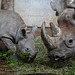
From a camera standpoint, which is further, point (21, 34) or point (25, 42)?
point (21, 34)

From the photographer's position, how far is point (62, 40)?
3484mm

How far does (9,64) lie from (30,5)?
12.5 feet

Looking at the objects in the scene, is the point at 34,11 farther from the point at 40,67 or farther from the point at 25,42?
the point at 40,67

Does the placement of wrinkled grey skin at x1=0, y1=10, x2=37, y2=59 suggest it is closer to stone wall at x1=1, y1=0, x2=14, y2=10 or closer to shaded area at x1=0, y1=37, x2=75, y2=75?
shaded area at x1=0, y1=37, x2=75, y2=75

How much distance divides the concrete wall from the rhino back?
2093mm

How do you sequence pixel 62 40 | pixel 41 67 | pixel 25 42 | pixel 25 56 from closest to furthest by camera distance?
1. pixel 62 40
2. pixel 41 67
3. pixel 25 56
4. pixel 25 42

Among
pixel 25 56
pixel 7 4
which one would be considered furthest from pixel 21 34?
pixel 7 4

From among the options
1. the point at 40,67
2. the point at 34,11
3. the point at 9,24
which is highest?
the point at 34,11

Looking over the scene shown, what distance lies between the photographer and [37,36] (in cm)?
675

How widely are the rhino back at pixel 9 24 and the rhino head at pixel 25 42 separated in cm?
16

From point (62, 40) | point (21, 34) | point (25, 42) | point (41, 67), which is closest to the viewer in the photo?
point (62, 40)

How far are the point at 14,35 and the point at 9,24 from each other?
0.32 m

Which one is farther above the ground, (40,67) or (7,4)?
(7,4)

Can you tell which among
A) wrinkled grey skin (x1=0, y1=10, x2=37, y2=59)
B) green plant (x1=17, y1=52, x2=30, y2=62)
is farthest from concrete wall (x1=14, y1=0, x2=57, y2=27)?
green plant (x1=17, y1=52, x2=30, y2=62)
